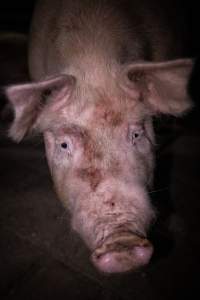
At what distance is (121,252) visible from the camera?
212cm

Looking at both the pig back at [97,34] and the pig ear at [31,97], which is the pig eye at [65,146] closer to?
the pig ear at [31,97]

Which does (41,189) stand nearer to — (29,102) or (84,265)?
(84,265)

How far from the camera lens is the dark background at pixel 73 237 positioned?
9.78 feet

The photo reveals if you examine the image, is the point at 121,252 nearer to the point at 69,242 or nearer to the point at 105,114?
the point at 105,114

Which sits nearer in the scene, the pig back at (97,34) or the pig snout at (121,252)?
the pig snout at (121,252)

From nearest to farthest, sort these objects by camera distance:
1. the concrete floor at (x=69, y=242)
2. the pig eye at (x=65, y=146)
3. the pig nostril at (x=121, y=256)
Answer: the pig nostril at (x=121, y=256), the pig eye at (x=65, y=146), the concrete floor at (x=69, y=242)

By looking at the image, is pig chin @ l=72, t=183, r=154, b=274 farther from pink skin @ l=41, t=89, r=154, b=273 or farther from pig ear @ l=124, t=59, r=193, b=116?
pig ear @ l=124, t=59, r=193, b=116

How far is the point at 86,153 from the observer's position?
8.40 feet

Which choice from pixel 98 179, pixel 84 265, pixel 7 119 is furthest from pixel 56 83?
pixel 7 119

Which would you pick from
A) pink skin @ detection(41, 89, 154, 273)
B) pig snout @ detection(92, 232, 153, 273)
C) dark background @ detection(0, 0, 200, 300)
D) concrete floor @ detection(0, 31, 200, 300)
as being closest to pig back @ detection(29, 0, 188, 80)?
pink skin @ detection(41, 89, 154, 273)

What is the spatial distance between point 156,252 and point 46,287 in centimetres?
104

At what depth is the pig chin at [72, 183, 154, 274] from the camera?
7.04ft

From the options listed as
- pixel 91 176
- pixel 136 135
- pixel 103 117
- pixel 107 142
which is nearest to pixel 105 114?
pixel 103 117

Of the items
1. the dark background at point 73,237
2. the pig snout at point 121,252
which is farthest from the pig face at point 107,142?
the dark background at point 73,237
